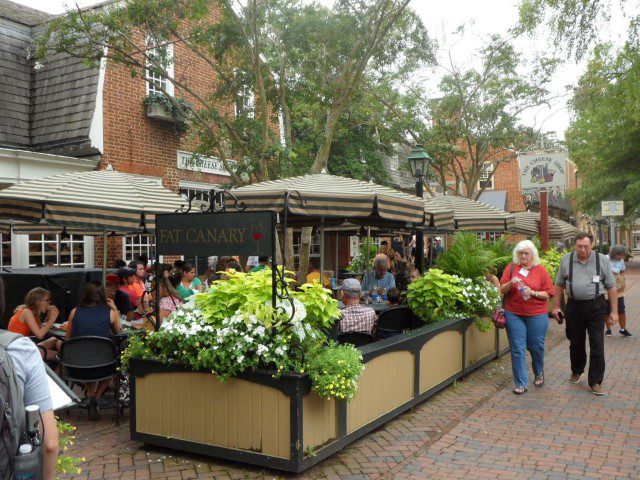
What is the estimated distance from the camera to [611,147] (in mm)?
30594

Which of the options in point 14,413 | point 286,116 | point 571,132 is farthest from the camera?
point 571,132

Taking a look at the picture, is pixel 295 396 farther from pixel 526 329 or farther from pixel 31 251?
pixel 31 251

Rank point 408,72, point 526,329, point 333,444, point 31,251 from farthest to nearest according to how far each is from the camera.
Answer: point 408,72 → point 31,251 → point 526,329 → point 333,444

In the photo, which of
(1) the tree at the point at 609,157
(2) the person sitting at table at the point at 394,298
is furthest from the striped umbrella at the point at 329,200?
(1) the tree at the point at 609,157

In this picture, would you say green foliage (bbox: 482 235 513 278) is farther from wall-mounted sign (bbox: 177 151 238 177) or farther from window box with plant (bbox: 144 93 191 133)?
window box with plant (bbox: 144 93 191 133)

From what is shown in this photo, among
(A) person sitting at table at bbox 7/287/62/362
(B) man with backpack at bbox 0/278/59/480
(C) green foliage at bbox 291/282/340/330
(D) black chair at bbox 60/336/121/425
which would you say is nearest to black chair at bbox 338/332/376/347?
(C) green foliage at bbox 291/282/340/330

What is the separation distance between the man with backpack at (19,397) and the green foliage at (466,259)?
681 cm

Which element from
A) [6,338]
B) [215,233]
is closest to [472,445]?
[215,233]

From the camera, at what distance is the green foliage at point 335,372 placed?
4488mm

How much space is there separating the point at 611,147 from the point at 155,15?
2630 cm

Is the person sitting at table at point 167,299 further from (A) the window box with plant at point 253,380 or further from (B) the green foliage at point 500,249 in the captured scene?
(B) the green foliage at point 500,249

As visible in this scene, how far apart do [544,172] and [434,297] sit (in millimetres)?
6020

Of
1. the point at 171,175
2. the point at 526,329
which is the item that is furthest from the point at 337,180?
the point at 171,175

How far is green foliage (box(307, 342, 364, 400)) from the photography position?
4.49m
